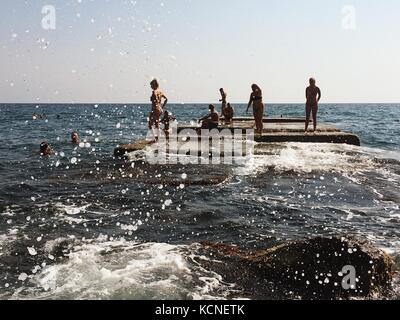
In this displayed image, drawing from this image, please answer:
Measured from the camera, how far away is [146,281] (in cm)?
520

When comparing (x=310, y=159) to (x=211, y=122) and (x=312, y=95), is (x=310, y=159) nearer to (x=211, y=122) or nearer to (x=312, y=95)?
(x=312, y=95)

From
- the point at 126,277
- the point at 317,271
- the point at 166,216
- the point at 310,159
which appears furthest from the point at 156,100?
the point at 317,271

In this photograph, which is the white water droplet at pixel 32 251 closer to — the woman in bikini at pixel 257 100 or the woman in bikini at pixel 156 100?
the woman in bikini at pixel 156 100

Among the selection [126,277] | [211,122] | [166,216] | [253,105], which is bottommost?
[126,277]

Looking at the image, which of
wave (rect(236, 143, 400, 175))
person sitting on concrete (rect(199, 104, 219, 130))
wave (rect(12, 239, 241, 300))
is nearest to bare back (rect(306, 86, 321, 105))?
wave (rect(236, 143, 400, 175))

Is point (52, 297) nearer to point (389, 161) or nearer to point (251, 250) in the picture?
point (251, 250)

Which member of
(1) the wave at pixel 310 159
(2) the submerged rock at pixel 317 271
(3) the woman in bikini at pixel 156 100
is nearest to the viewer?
(2) the submerged rock at pixel 317 271

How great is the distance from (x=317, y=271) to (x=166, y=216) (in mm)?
3719

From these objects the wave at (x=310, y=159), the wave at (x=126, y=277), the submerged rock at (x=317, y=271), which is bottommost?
the wave at (x=126, y=277)

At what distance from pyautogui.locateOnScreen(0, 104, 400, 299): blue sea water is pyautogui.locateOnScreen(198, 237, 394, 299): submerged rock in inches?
9.9

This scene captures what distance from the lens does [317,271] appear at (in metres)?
4.95

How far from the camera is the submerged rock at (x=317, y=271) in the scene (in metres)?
4.75

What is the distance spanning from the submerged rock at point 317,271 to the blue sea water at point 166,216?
0.82ft

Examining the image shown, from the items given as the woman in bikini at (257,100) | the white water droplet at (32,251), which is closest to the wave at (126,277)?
the white water droplet at (32,251)
